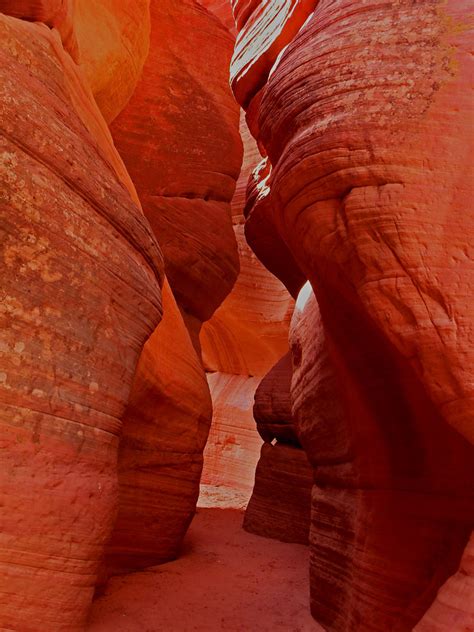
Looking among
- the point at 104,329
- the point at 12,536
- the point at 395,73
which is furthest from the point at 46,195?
the point at 395,73

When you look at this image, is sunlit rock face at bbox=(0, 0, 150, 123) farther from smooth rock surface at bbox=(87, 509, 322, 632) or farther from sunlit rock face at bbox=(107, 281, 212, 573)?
smooth rock surface at bbox=(87, 509, 322, 632)

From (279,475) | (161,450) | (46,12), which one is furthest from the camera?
(279,475)

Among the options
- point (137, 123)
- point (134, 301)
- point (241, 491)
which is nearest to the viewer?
point (134, 301)

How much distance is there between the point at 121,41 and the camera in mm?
6559

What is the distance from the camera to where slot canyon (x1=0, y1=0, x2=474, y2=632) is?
9.36ft

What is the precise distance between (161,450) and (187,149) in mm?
Result: 4534

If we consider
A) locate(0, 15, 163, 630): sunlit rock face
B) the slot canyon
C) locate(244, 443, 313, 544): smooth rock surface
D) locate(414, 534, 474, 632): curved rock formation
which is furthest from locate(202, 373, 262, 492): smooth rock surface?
locate(414, 534, 474, 632): curved rock formation

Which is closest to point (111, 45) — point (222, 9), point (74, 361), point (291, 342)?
point (291, 342)

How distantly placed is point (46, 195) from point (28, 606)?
5.93ft

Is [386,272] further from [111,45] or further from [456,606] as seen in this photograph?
[111,45]

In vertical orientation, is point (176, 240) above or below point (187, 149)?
below

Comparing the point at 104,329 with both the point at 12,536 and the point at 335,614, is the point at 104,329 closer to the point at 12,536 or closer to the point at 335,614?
the point at 12,536

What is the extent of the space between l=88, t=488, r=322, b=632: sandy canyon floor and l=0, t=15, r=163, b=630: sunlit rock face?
1130 mm

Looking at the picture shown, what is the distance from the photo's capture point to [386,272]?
297cm
